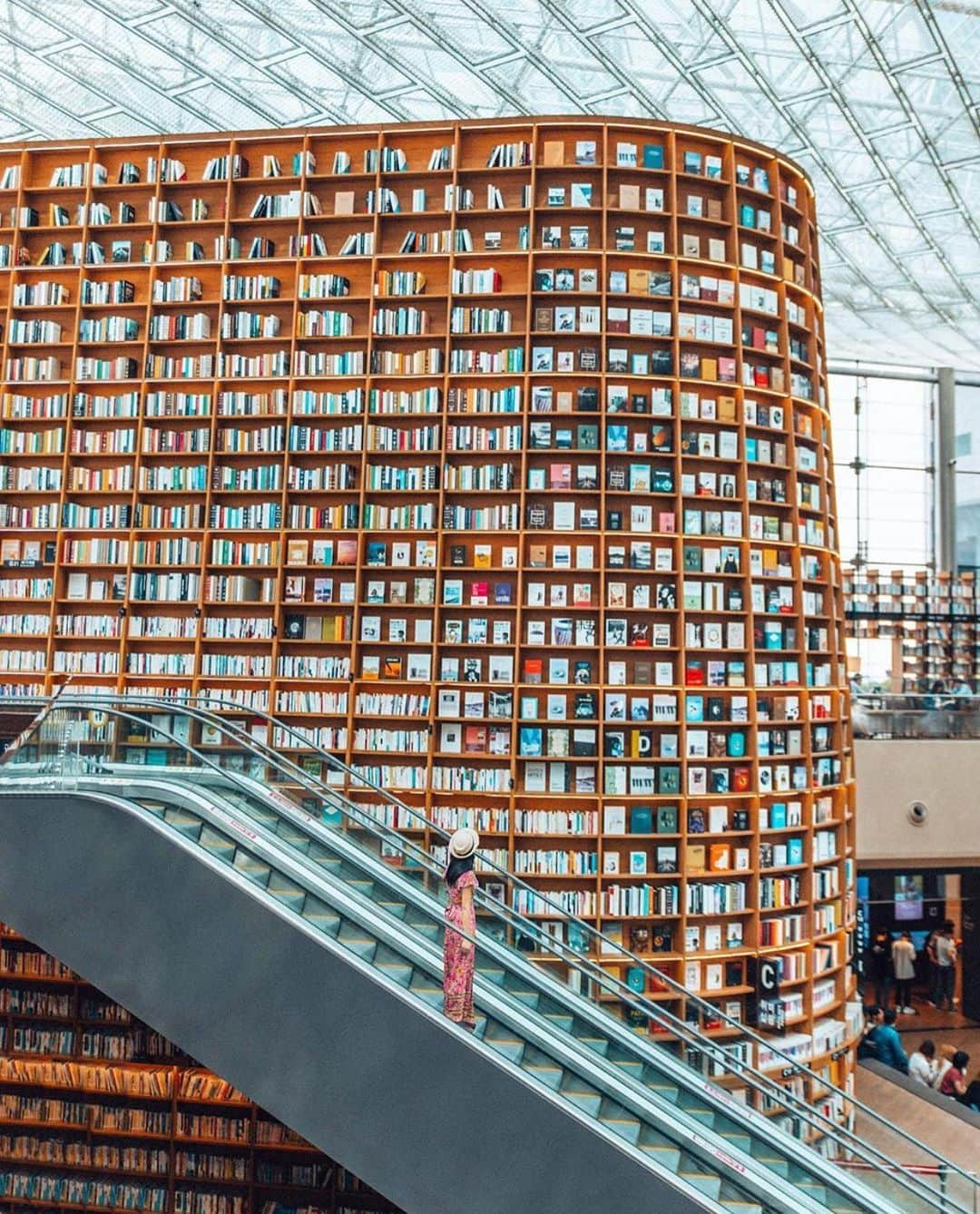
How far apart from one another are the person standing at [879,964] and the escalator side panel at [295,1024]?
911cm

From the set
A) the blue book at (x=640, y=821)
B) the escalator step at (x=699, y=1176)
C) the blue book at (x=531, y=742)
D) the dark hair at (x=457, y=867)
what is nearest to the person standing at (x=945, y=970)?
the blue book at (x=640, y=821)

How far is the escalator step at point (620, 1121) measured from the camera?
3.79 meters

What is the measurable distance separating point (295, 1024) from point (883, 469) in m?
18.0

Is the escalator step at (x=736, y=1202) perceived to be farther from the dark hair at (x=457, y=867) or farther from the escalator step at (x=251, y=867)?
the escalator step at (x=251, y=867)

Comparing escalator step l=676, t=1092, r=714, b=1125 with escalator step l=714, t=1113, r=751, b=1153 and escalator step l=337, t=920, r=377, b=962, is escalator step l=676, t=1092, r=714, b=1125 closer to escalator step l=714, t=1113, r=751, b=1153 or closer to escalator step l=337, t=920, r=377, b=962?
escalator step l=714, t=1113, r=751, b=1153

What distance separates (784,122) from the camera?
11227mm

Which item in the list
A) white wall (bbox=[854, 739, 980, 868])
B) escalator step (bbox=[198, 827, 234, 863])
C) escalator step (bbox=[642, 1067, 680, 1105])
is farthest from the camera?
white wall (bbox=[854, 739, 980, 868])

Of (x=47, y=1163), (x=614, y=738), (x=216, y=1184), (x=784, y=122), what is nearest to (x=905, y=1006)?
(x=614, y=738)

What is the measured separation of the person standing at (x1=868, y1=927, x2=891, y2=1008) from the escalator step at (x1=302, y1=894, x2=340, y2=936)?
950 cm

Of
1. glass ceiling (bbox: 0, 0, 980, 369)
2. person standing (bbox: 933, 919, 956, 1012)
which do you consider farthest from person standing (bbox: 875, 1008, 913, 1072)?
glass ceiling (bbox: 0, 0, 980, 369)

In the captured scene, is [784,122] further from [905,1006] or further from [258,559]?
[905,1006]

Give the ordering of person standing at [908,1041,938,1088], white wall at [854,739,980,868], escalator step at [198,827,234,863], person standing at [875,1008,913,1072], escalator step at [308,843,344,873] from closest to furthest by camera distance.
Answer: escalator step at [198,827,234,863]
escalator step at [308,843,344,873]
person standing at [908,1041,938,1088]
person standing at [875,1008,913,1072]
white wall at [854,739,980,868]

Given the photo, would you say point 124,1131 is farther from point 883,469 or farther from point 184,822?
point 883,469

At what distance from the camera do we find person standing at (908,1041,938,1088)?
26.1ft
